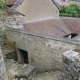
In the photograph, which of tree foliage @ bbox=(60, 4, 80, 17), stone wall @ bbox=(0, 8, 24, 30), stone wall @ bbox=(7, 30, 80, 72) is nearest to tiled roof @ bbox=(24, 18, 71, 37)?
stone wall @ bbox=(0, 8, 24, 30)

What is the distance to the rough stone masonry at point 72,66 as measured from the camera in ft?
14.3

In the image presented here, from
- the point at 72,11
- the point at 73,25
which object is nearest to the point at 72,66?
the point at 73,25

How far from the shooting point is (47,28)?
12.6 meters

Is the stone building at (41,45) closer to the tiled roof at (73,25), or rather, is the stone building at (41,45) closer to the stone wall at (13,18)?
the stone wall at (13,18)

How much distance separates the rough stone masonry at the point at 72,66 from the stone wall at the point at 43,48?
228 centimetres

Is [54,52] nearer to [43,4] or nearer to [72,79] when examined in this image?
[72,79]

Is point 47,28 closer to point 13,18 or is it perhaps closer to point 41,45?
point 13,18

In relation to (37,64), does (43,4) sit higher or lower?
higher

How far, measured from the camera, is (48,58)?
27.8 feet

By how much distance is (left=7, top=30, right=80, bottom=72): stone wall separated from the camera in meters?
7.79

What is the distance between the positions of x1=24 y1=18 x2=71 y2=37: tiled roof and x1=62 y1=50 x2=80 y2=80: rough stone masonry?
22.3 ft

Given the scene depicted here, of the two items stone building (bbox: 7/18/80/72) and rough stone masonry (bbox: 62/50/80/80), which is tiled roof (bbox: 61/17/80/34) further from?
rough stone masonry (bbox: 62/50/80/80)

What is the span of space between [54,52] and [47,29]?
4.77 m

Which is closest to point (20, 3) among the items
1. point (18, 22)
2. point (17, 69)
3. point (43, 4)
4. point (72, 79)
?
point (18, 22)
